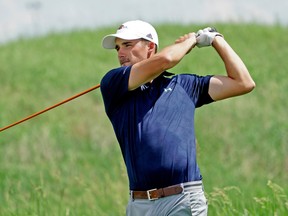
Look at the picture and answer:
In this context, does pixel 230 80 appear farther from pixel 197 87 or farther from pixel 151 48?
pixel 151 48

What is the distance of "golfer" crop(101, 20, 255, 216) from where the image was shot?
16.6 ft

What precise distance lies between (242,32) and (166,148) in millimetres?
23043

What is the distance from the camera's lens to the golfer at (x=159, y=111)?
199 inches

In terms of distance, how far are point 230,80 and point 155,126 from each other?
585 millimetres

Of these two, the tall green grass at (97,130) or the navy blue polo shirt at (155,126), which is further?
the tall green grass at (97,130)

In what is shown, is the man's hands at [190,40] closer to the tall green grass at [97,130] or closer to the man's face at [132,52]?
the man's face at [132,52]

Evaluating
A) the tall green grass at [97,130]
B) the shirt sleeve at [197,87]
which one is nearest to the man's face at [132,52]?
the shirt sleeve at [197,87]

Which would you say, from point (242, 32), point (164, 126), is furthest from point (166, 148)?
point (242, 32)

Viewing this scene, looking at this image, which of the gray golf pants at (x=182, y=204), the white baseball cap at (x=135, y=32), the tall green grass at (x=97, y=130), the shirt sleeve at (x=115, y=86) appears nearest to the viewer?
the gray golf pants at (x=182, y=204)

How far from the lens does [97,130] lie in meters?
18.6

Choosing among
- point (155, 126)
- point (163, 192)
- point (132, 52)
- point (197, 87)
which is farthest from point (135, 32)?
point (163, 192)

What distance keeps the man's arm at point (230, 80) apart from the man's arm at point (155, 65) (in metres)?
0.27

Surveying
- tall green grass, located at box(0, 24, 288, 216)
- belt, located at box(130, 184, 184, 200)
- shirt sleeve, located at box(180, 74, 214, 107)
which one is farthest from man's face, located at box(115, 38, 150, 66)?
tall green grass, located at box(0, 24, 288, 216)

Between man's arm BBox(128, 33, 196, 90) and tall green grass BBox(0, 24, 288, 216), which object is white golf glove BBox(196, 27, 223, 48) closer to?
man's arm BBox(128, 33, 196, 90)
